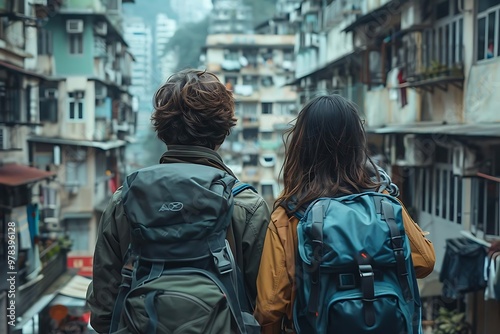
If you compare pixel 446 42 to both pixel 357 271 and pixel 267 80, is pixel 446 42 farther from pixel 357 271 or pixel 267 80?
pixel 267 80

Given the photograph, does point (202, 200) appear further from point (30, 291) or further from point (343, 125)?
point (30, 291)

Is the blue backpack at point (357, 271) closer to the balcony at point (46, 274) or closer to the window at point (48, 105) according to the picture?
the balcony at point (46, 274)

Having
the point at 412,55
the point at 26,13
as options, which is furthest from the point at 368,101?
the point at 26,13

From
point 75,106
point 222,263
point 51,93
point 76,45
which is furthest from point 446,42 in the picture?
point 76,45

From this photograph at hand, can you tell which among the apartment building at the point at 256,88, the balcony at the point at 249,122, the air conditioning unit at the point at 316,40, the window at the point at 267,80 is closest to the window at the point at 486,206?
the air conditioning unit at the point at 316,40

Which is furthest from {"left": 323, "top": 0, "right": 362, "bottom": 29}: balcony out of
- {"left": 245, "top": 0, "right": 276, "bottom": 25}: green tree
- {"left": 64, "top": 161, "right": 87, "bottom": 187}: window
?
{"left": 245, "top": 0, "right": 276, "bottom": 25}: green tree

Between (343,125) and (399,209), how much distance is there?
17.2 inches

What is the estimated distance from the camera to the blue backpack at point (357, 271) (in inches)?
101

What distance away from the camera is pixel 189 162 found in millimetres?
2955

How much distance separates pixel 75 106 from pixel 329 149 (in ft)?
75.6

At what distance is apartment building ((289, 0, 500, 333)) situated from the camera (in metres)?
11.6

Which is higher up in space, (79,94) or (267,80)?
(267,80)

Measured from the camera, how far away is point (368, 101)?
62.3ft

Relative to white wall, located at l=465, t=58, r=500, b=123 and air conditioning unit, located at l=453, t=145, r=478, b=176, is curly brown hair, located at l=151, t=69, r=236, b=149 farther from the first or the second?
air conditioning unit, located at l=453, t=145, r=478, b=176
